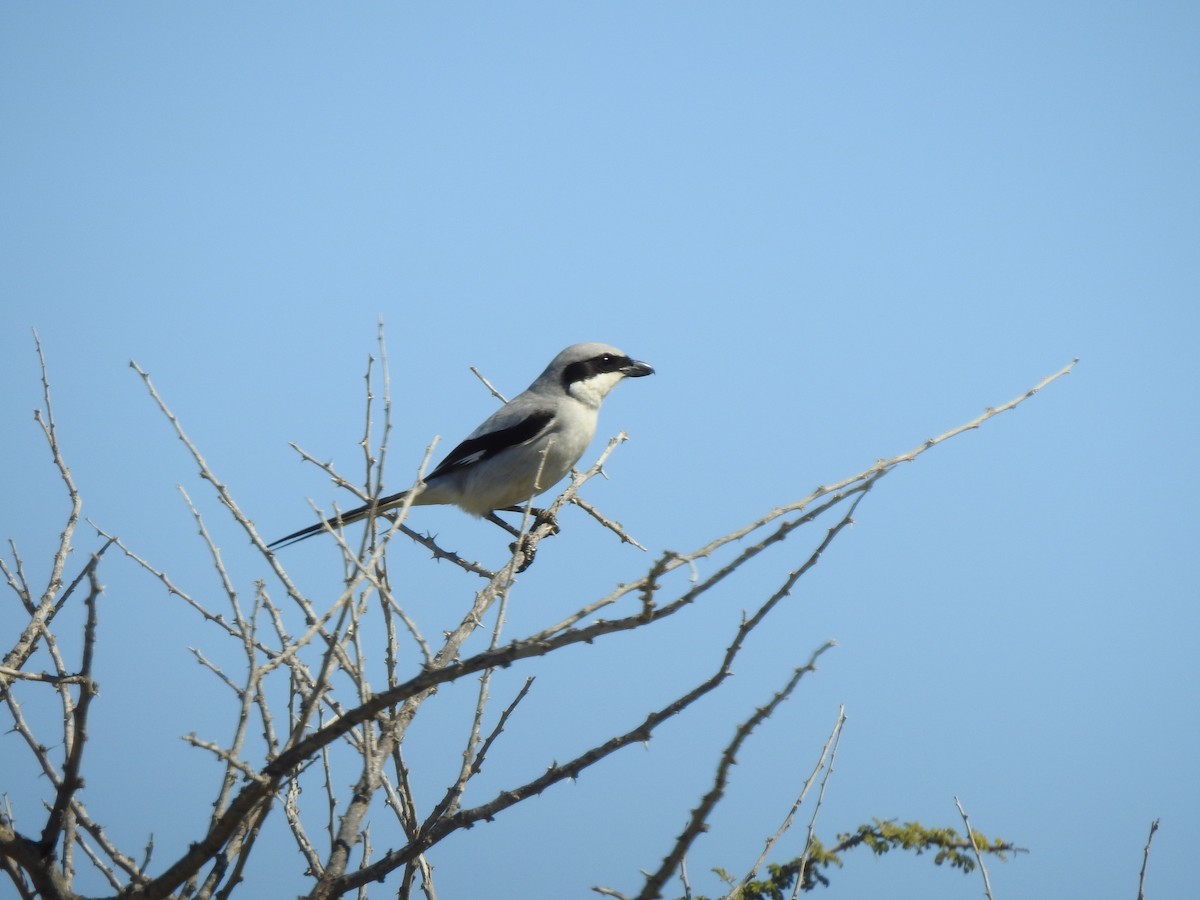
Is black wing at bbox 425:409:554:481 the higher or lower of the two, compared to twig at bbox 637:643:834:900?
higher

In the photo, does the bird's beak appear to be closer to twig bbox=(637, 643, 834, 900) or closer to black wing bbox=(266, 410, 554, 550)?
black wing bbox=(266, 410, 554, 550)

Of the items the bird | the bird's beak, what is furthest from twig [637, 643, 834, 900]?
the bird's beak

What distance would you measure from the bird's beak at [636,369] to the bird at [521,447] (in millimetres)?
136

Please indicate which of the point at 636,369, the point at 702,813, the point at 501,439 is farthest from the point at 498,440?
the point at 702,813

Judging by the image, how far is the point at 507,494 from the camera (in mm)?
6773

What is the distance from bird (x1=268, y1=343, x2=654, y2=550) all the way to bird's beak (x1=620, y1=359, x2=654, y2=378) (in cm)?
14

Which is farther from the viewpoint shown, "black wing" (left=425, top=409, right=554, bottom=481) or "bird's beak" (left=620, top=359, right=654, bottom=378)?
"bird's beak" (left=620, top=359, right=654, bottom=378)

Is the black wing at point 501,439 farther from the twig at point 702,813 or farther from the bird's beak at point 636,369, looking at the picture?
the twig at point 702,813

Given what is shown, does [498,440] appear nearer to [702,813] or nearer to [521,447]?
[521,447]

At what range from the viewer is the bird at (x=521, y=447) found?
666 cm

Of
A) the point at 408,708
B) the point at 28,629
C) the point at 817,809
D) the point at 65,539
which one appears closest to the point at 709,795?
the point at 817,809

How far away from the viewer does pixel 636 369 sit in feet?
24.3

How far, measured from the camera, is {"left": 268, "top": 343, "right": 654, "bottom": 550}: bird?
6664 millimetres

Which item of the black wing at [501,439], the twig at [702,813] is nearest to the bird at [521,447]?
the black wing at [501,439]
